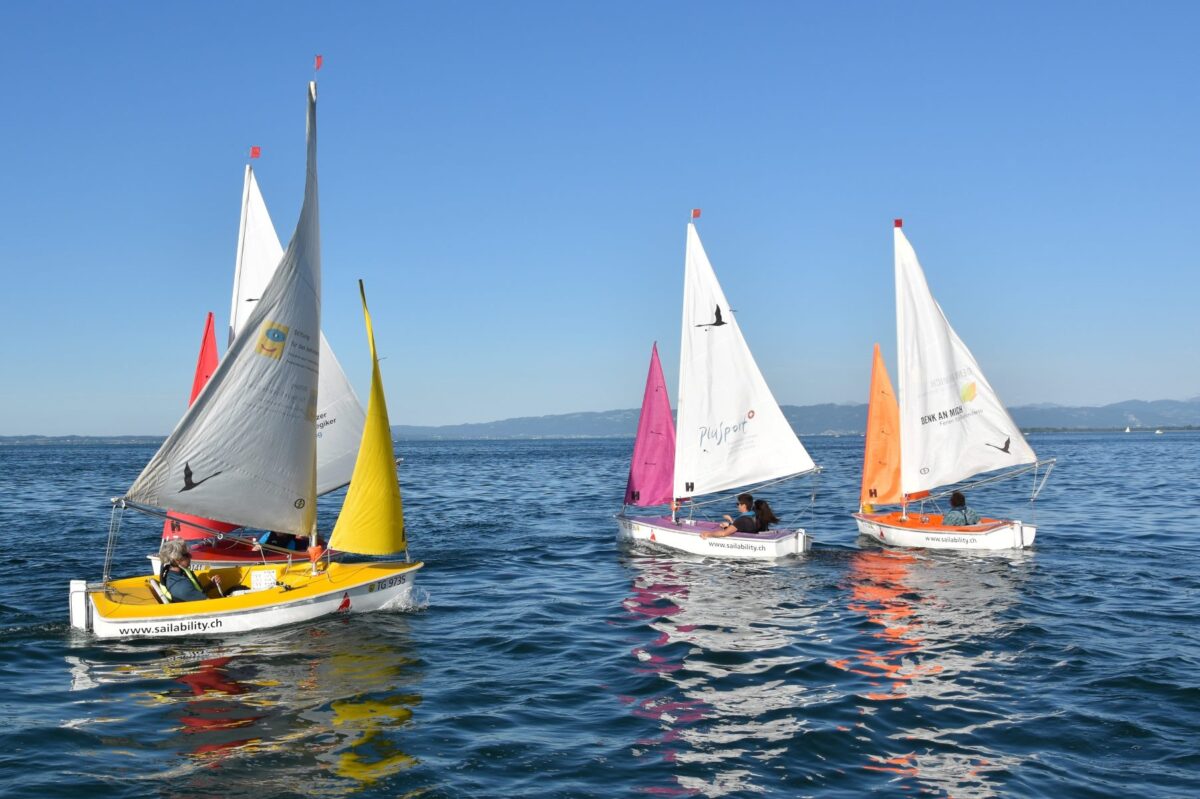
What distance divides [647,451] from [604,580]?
6.65 metres

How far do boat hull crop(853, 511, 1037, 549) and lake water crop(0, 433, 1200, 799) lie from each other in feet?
2.07

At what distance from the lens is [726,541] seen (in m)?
26.1

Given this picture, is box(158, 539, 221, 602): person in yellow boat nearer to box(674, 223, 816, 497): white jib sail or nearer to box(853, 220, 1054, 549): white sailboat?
box(674, 223, 816, 497): white jib sail

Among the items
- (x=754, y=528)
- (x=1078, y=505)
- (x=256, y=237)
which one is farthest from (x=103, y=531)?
(x=1078, y=505)

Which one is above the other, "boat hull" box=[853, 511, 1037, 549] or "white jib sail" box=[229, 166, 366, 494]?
"white jib sail" box=[229, 166, 366, 494]

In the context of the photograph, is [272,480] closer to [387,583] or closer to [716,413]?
[387,583]

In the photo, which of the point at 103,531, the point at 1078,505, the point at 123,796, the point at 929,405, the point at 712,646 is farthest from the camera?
the point at 1078,505

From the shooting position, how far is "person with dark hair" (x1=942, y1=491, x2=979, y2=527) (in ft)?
89.7

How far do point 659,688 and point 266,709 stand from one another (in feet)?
19.3

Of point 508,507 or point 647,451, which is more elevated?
point 647,451

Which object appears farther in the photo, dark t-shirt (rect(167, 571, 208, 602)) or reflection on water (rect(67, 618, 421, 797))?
dark t-shirt (rect(167, 571, 208, 602))

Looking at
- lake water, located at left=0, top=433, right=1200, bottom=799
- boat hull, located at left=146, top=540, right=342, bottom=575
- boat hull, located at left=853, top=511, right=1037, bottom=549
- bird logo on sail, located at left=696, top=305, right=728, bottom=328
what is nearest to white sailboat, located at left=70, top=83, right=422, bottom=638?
lake water, located at left=0, top=433, right=1200, bottom=799

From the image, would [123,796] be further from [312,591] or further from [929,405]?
[929,405]

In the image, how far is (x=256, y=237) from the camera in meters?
24.1
